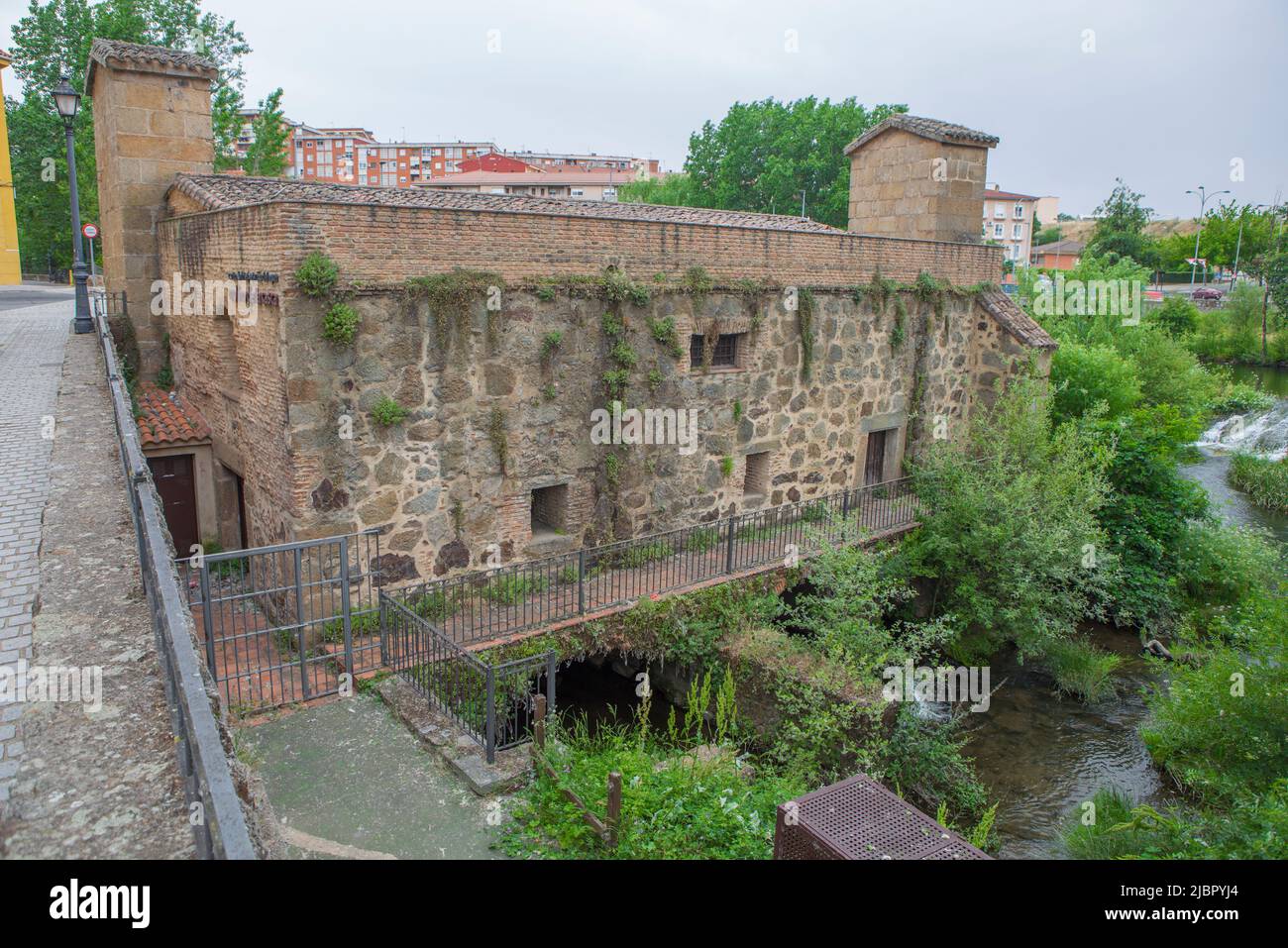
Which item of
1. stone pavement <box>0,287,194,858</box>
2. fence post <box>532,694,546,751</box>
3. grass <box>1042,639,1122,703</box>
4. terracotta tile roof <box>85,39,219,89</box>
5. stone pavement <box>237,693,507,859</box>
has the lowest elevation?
grass <box>1042,639,1122,703</box>

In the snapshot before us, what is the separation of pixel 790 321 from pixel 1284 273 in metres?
36.0

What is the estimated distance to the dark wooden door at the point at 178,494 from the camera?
1298 cm

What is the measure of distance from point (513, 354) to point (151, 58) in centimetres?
857

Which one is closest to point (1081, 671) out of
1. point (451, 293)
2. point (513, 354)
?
point (513, 354)

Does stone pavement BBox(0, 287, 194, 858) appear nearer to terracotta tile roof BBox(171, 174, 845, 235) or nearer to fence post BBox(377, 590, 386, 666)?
fence post BBox(377, 590, 386, 666)

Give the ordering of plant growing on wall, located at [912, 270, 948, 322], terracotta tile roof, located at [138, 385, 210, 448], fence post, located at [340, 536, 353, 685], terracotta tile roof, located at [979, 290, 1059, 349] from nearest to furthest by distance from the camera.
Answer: fence post, located at [340, 536, 353, 685] < terracotta tile roof, located at [138, 385, 210, 448] < plant growing on wall, located at [912, 270, 948, 322] < terracotta tile roof, located at [979, 290, 1059, 349]

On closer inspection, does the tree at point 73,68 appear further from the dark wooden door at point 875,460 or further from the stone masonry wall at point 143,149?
the dark wooden door at point 875,460

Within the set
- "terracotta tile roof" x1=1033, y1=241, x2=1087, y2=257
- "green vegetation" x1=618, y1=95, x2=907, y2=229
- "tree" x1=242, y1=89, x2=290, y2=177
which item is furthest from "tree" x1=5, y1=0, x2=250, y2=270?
"terracotta tile roof" x1=1033, y1=241, x2=1087, y2=257

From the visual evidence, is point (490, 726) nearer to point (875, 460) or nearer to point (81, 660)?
point (81, 660)

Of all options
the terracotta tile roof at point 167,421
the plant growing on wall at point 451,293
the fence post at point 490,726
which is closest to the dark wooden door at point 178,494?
the terracotta tile roof at point 167,421

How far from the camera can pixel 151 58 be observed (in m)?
14.0

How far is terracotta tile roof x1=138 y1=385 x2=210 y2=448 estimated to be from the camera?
1280cm

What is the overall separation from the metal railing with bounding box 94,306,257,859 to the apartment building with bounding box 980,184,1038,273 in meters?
81.5

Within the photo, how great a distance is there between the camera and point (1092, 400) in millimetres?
19188
